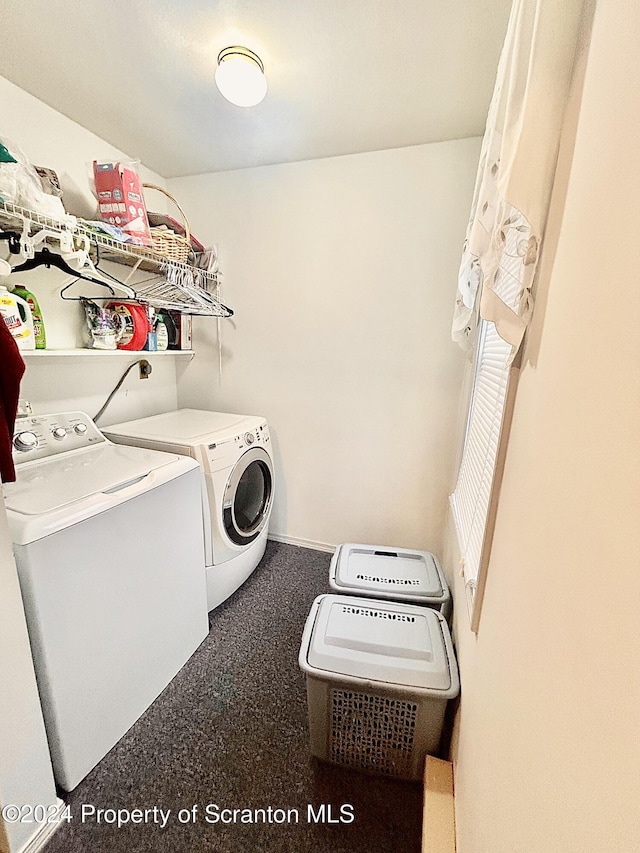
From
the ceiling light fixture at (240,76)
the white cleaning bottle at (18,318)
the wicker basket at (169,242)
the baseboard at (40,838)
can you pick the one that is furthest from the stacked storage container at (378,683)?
the ceiling light fixture at (240,76)

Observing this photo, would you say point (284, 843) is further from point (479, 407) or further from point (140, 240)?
point (140, 240)

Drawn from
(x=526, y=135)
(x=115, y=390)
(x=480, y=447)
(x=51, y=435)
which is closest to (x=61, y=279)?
(x=115, y=390)

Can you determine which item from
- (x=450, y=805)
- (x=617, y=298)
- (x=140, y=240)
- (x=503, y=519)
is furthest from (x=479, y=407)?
(x=140, y=240)

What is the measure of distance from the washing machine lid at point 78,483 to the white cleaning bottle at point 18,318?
1.60 ft

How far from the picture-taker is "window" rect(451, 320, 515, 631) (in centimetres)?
92

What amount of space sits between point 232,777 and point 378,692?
0.61 m

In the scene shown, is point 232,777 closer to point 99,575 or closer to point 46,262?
point 99,575

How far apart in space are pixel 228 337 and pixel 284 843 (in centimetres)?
235

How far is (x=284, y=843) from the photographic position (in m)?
1.06

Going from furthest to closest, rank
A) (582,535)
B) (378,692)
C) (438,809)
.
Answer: (378,692) < (438,809) < (582,535)

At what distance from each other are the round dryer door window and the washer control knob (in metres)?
0.83

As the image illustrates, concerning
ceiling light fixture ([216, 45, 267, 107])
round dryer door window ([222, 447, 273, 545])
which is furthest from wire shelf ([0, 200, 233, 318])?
round dryer door window ([222, 447, 273, 545])

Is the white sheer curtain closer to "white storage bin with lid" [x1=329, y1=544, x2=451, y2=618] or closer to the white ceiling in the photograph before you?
the white ceiling

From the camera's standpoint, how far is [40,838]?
3.38 feet
